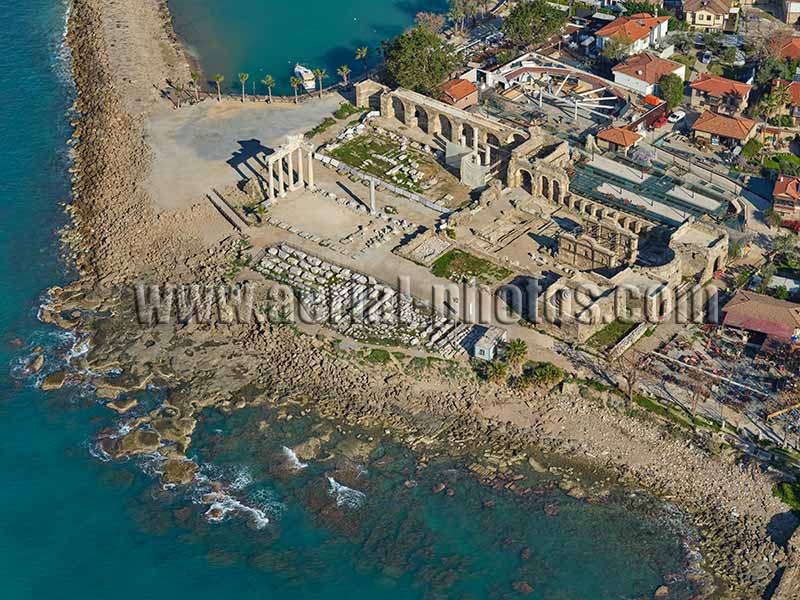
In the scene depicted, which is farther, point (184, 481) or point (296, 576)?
point (184, 481)

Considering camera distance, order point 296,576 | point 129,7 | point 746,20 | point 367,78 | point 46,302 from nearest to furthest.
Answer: point 296,576 → point 46,302 → point 367,78 → point 746,20 → point 129,7

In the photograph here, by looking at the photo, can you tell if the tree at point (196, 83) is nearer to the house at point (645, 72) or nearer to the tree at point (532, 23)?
the tree at point (532, 23)

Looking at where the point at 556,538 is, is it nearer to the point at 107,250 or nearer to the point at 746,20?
the point at 107,250

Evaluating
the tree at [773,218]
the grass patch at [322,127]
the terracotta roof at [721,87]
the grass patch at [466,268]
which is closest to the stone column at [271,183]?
the grass patch at [322,127]

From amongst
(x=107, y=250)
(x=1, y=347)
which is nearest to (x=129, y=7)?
(x=107, y=250)

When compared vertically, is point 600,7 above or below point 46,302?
above

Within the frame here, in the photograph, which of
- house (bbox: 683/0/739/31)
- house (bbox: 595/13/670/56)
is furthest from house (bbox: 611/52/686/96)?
house (bbox: 683/0/739/31)

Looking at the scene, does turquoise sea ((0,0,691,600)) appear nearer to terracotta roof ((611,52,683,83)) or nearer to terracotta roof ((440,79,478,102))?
terracotta roof ((440,79,478,102))

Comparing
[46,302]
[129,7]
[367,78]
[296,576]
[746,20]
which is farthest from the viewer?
[129,7]
